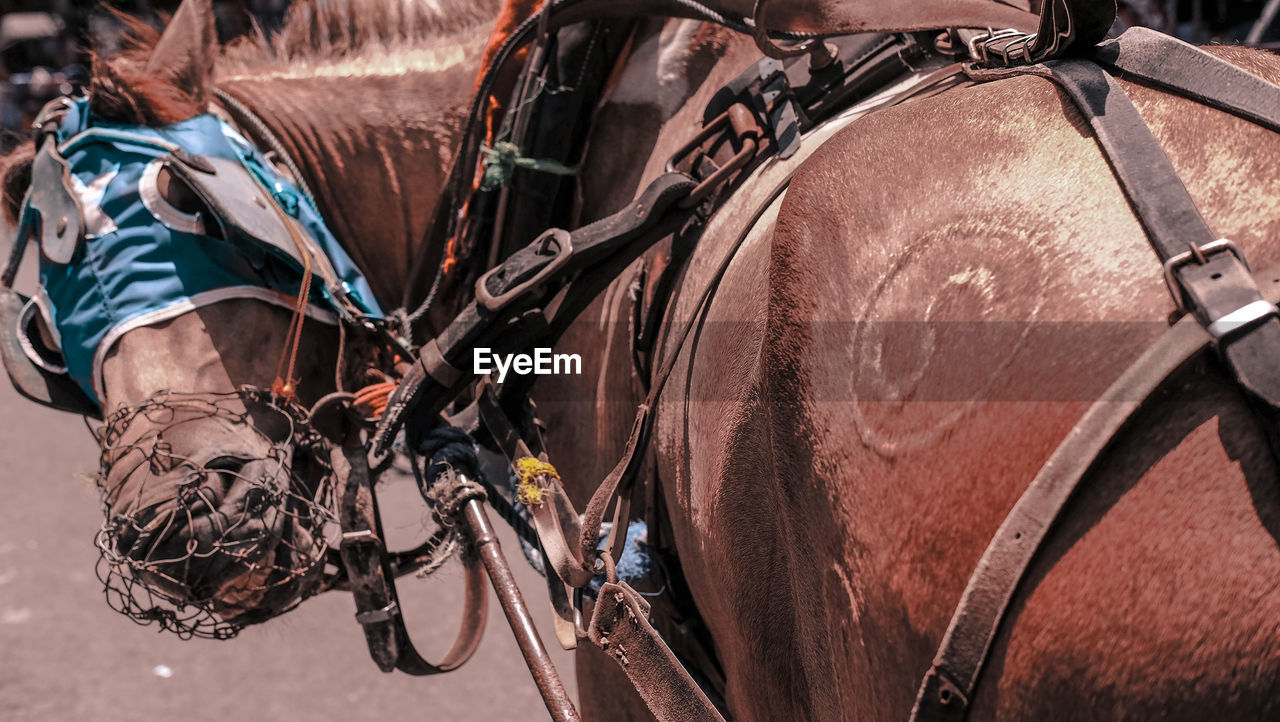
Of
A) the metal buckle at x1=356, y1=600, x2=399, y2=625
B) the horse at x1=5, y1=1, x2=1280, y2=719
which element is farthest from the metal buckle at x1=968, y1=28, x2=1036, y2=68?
the metal buckle at x1=356, y1=600, x2=399, y2=625

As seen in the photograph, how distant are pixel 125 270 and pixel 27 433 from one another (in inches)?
169

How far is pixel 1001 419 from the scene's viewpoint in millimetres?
858

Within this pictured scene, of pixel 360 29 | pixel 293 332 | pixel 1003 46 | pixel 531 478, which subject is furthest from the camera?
pixel 360 29

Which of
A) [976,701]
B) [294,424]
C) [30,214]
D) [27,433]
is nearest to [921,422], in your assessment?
[976,701]

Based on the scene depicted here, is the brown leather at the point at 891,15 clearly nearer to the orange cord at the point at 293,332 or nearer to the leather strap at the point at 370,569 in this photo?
the orange cord at the point at 293,332

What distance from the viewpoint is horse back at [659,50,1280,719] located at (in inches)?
29.9

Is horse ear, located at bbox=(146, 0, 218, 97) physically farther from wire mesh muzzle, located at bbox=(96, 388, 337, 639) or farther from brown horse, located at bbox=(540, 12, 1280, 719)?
brown horse, located at bbox=(540, 12, 1280, 719)

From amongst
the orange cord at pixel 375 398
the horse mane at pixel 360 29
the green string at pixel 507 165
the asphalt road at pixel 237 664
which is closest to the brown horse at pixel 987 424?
the green string at pixel 507 165

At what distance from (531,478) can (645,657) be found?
0.36 m

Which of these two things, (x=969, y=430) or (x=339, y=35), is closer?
(x=969, y=430)

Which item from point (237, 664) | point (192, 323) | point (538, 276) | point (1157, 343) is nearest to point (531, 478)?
point (538, 276)

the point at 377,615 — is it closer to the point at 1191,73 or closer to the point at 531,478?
the point at 531,478

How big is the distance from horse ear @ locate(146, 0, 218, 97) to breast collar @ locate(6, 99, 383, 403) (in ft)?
0.29

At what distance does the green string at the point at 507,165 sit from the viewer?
168 cm
